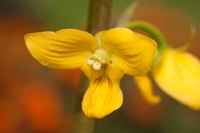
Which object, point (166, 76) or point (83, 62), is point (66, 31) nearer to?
point (83, 62)

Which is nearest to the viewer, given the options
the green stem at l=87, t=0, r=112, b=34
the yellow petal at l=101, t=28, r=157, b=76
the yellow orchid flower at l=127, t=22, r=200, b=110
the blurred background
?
the yellow petal at l=101, t=28, r=157, b=76

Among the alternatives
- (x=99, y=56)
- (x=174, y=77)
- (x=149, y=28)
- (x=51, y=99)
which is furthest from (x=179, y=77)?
(x=51, y=99)

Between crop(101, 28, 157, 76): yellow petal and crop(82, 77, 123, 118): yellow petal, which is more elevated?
crop(101, 28, 157, 76): yellow petal

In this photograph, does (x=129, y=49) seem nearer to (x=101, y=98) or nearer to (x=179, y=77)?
(x=101, y=98)

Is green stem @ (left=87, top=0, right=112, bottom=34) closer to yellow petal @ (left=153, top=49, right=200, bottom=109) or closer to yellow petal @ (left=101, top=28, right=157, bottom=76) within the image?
yellow petal @ (left=101, top=28, right=157, bottom=76)

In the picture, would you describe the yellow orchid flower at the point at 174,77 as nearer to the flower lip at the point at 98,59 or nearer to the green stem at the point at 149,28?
the green stem at the point at 149,28

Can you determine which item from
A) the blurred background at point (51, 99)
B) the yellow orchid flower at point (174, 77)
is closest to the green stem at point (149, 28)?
the yellow orchid flower at point (174, 77)

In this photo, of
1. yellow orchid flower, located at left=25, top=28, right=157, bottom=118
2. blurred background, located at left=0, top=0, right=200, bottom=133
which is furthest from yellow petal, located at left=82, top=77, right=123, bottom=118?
blurred background, located at left=0, top=0, right=200, bottom=133
